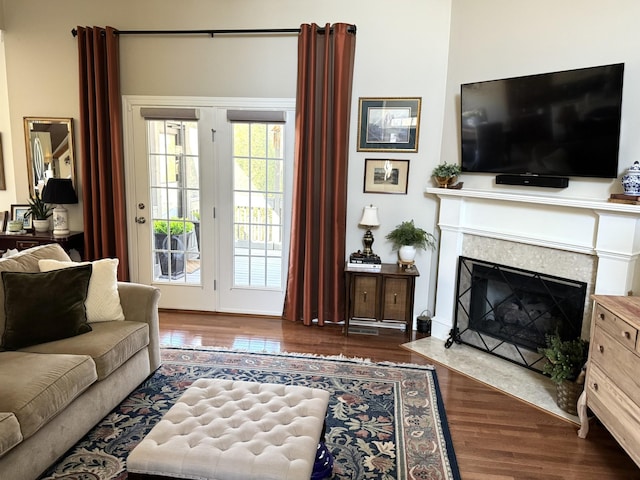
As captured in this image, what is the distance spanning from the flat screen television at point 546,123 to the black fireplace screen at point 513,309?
798 millimetres

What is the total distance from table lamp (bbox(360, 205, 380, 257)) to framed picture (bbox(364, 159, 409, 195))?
220 millimetres

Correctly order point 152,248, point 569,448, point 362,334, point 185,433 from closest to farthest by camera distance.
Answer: point 185,433 < point 569,448 < point 362,334 < point 152,248

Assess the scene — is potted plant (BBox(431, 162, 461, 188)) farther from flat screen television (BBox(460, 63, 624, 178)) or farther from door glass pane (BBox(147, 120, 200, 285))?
door glass pane (BBox(147, 120, 200, 285))

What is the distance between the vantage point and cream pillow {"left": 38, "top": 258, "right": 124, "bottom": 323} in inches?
111

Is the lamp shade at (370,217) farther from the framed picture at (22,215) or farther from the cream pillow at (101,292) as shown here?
the framed picture at (22,215)

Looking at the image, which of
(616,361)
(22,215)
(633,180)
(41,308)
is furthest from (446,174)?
(22,215)

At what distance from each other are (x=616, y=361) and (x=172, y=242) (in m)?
3.82

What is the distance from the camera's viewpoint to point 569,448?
2498 millimetres

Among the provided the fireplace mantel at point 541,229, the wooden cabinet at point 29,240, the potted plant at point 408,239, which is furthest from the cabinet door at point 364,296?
the wooden cabinet at point 29,240

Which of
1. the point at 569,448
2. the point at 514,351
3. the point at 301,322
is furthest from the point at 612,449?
the point at 301,322

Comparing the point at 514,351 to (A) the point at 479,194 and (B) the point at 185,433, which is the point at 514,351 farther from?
(B) the point at 185,433

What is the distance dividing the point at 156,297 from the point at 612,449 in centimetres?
292

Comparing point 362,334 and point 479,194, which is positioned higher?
point 479,194

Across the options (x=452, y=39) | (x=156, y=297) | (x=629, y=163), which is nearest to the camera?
(x=629, y=163)
